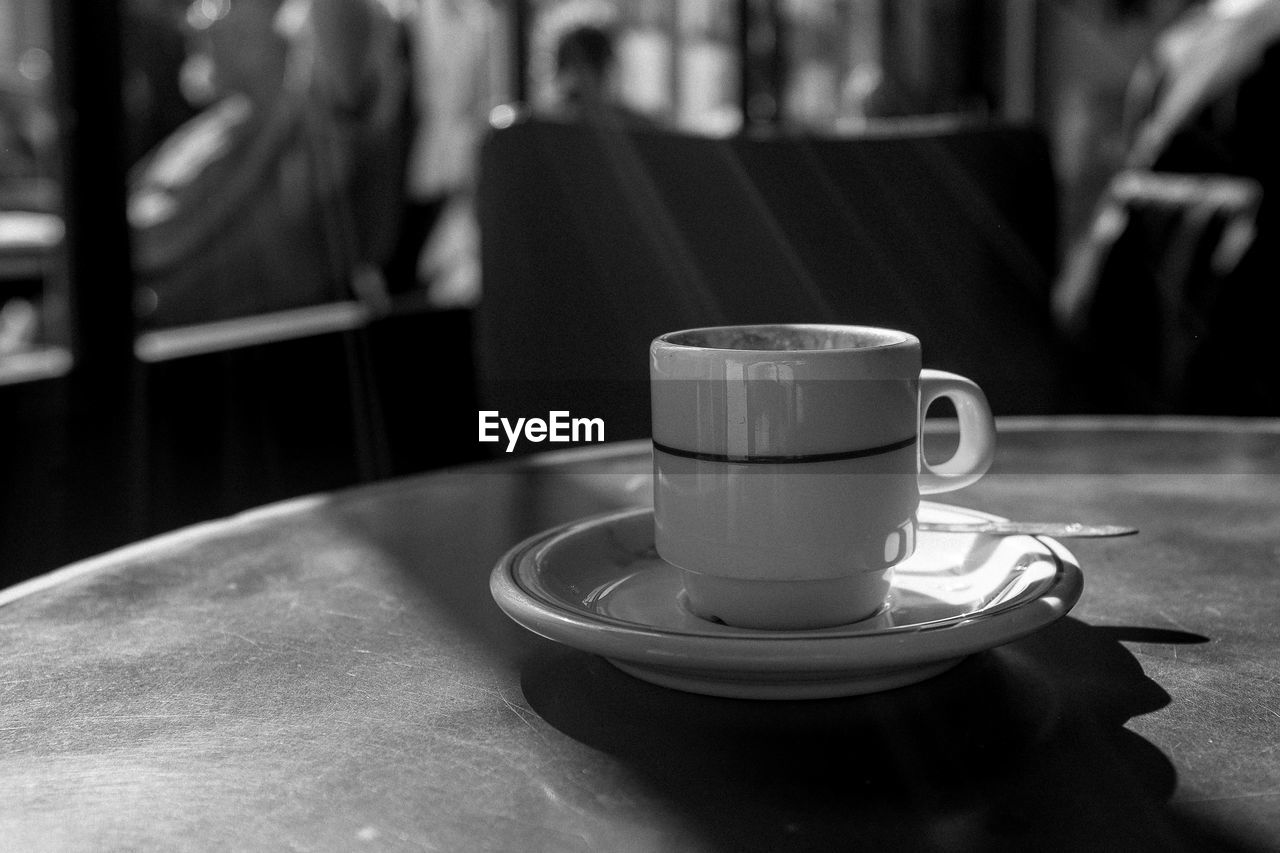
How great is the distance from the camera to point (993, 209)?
4.89 feet

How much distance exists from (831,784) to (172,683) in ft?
0.80

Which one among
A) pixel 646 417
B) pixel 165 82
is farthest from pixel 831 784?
pixel 165 82

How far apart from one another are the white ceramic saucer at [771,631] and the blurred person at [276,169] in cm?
169

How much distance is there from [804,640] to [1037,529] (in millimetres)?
182

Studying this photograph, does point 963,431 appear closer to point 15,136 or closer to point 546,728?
point 546,728

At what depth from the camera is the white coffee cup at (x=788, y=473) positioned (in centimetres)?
41

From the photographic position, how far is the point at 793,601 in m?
0.43

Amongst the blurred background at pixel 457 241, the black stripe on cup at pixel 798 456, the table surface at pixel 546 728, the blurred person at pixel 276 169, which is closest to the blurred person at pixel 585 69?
the blurred background at pixel 457 241

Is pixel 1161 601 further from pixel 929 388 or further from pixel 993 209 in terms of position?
pixel 993 209
